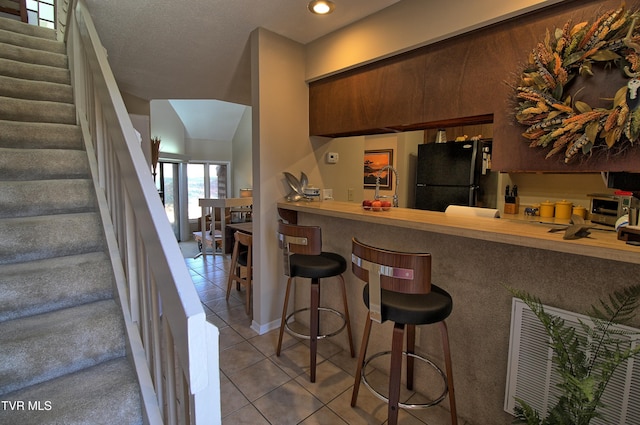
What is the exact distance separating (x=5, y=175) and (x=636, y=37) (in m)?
3.10

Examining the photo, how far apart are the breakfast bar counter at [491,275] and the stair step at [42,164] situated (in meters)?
1.69

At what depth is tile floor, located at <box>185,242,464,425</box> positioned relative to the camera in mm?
1673

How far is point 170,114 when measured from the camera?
7020 mm

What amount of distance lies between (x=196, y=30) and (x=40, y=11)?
376 cm

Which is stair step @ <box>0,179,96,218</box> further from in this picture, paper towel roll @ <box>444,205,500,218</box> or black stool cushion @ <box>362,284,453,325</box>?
paper towel roll @ <box>444,205,500,218</box>

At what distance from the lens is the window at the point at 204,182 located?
7.75m

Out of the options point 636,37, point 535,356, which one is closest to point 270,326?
point 535,356

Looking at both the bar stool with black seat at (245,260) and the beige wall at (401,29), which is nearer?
the beige wall at (401,29)

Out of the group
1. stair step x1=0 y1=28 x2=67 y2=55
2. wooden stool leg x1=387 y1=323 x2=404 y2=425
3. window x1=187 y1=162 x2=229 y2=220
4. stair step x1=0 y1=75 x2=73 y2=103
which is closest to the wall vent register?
wooden stool leg x1=387 y1=323 x2=404 y2=425

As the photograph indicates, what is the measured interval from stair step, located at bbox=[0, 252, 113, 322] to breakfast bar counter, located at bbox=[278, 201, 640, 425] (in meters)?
1.36

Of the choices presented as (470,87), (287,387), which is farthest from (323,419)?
(470,87)

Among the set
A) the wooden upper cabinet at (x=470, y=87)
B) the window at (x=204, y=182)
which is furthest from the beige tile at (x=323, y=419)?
the window at (x=204, y=182)

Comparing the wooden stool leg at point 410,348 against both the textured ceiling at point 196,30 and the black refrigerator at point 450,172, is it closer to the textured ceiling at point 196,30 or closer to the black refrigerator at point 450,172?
the textured ceiling at point 196,30

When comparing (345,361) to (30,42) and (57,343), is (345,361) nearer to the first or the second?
(57,343)
